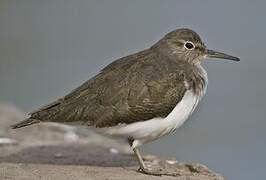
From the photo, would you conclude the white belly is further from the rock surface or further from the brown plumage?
the rock surface

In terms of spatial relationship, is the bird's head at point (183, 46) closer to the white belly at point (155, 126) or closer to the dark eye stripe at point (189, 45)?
the dark eye stripe at point (189, 45)

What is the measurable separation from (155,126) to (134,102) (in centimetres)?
34

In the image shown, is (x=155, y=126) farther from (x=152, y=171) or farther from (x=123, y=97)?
(x=152, y=171)

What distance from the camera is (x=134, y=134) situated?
9.53 metres

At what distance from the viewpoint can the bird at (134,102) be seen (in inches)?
375

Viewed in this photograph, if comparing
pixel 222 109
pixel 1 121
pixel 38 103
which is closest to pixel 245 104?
pixel 222 109

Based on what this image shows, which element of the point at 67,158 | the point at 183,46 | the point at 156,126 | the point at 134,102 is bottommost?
the point at 156,126

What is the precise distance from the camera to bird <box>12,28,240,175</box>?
9516 millimetres

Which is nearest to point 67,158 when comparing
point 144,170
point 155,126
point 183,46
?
point 144,170

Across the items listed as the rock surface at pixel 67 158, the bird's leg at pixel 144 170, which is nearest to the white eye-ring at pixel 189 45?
the rock surface at pixel 67 158

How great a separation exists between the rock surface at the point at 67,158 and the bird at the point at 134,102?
0.42 metres

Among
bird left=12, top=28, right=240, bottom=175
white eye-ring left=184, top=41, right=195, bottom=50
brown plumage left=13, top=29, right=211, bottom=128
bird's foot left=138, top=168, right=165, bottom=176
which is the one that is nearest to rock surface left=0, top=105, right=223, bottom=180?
bird's foot left=138, top=168, right=165, bottom=176

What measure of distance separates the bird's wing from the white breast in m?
0.05

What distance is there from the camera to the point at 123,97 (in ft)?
31.5
